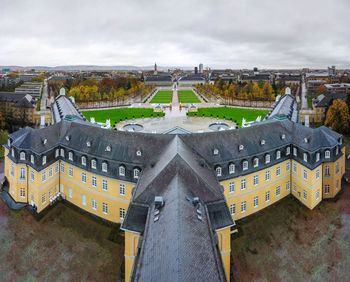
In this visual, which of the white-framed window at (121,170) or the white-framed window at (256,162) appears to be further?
the white-framed window at (256,162)

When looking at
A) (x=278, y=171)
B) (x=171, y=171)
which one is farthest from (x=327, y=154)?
(x=171, y=171)

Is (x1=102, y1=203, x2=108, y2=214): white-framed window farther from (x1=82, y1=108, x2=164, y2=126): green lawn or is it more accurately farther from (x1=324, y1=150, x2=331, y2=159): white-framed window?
(x1=82, y1=108, x2=164, y2=126): green lawn

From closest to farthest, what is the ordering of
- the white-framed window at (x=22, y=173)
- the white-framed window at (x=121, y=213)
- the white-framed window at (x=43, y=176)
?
the white-framed window at (x=121, y=213) < the white-framed window at (x=43, y=176) < the white-framed window at (x=22, y=173)

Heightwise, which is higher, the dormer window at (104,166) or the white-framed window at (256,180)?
the dormer window at (104,166)

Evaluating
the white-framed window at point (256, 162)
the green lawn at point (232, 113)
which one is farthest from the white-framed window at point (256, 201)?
the green lawn at point (232, 113)

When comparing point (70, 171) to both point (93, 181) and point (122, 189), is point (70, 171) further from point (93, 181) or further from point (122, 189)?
point (122, 189)

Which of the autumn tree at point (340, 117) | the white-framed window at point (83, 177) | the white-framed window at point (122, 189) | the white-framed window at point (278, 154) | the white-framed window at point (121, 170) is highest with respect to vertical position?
the autumn tree at point (340, 117)

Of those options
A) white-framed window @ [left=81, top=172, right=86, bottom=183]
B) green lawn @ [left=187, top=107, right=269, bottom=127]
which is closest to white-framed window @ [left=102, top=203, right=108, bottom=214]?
white-framed window @ [left=81, top=172, right=86, bottom=183]

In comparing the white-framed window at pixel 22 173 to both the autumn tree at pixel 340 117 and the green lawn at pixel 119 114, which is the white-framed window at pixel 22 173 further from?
the autumn tree at pixel 340 117
